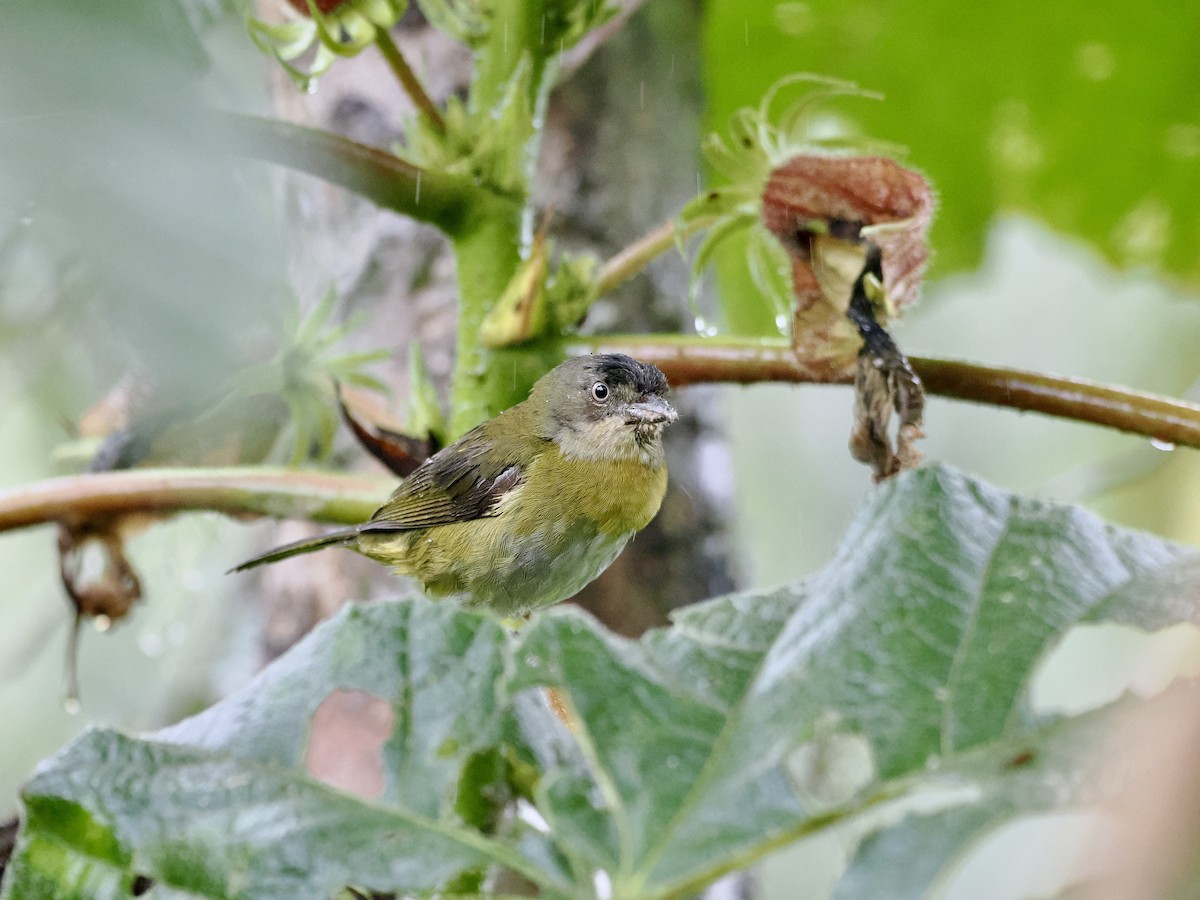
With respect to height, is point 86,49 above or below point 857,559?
above

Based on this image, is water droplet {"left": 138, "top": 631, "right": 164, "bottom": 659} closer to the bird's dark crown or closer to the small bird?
the small bird

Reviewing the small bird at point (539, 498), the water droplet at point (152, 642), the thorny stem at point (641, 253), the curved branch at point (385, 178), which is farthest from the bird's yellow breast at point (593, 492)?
the water droplet at point (152, 642)

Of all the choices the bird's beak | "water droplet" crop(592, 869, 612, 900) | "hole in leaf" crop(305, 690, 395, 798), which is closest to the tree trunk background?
"hole in leaf" crop(305, 690, 395, 798)

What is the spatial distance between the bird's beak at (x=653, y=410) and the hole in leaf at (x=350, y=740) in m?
0.51

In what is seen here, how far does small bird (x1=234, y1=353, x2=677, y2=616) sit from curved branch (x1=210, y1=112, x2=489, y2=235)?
0.18m

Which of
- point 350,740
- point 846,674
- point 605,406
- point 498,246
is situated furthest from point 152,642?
point 846,674

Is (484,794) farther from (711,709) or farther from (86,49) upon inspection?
(86,49)

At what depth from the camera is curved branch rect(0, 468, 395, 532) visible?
107cm

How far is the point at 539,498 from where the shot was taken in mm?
1273

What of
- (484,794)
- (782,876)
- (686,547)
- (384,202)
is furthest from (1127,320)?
(484,794)

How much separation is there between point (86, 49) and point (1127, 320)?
279 cm

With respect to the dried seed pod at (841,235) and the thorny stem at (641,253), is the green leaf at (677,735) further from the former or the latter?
the thorny stem at (641,253)

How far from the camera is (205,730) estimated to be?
69cm

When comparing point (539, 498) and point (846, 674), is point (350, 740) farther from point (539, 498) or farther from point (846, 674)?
point (846, 674)
